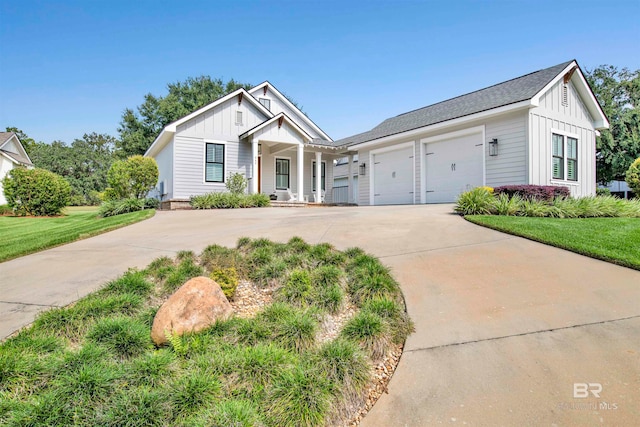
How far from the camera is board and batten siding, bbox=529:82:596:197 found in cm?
1087

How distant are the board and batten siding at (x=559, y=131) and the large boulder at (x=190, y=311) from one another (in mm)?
10542

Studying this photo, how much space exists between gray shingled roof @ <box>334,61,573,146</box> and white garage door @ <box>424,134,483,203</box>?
0.95 metres

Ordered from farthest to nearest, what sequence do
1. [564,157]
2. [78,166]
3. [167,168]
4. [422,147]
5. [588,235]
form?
[78,166] → [167,168] → [422,147] → [564,157] → [588,235]

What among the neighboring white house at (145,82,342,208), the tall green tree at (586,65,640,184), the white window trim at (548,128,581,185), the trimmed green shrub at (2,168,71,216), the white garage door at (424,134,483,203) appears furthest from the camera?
the tall green tree at (586,65,640,184)

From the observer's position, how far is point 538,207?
845 centimetres

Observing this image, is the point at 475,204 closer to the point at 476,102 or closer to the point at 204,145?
the point at 476,102

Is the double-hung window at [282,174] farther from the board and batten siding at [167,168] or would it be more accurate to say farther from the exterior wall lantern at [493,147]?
the exterior wall lantern at [493,147]

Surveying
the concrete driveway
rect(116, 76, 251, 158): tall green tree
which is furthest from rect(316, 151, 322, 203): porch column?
rect(116, 76, 251, 158): tall green tree

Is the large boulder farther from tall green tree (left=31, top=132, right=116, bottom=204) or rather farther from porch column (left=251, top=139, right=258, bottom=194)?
tall green tree (left=31, top=132, right=116, bottom=204)

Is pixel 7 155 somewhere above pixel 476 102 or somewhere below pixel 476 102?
below

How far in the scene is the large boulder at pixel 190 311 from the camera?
9.44ft

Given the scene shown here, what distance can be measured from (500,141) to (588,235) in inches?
258

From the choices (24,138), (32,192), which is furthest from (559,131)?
(24,138)

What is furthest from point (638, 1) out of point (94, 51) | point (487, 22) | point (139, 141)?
point (139, 141)
